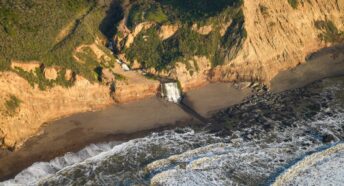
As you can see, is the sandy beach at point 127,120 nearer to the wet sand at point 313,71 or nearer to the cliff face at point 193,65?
the wet sand at point 313,71

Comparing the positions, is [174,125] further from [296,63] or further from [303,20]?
[303,20]

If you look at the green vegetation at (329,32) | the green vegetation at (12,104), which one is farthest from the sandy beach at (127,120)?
the green vegetation at (329,32)

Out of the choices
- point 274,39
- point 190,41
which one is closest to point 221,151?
point 190,41

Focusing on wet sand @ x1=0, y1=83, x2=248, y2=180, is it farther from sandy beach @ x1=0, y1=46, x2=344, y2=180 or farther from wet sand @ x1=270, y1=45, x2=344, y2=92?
wet sand @ x1=270, y1=45, x2=344, y2=92

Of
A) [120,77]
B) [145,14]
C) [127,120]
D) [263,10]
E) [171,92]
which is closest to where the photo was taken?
[127,120]

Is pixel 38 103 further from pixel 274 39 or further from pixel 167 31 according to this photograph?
pixel 274 39

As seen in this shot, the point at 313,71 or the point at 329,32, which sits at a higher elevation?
the point at 329,32

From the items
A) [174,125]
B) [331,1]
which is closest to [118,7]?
[174,125]
